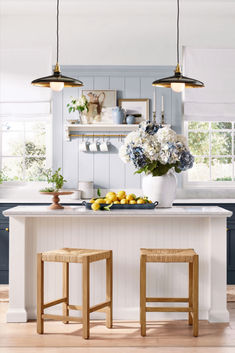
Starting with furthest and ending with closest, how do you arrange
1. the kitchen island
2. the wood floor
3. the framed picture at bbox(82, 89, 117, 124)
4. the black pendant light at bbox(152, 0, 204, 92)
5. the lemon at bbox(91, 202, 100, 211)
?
the framed picture at bbox(82, 89, 117, 124) < the black pendant light at bbox(152, 0, 204, 92) < the kitchen island < the lemon at bbox(91, 202, 100, 211) < the wood floor

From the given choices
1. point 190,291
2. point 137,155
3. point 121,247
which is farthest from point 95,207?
point 190,291

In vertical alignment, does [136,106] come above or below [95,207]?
above

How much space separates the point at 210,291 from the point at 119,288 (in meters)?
0.70

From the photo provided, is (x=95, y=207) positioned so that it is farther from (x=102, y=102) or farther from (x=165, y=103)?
(x=165, y=103)

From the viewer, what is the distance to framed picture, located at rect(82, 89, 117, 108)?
230 inches

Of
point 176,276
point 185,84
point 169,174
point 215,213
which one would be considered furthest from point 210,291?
point 185,84

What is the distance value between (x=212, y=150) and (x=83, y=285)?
342 centimetres

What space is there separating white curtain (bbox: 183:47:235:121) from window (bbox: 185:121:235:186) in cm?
27

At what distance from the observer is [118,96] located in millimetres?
5867

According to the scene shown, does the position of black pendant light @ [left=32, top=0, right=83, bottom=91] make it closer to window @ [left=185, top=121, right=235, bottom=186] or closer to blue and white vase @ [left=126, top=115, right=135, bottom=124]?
blue and white vase @ [left=126, top=115, right=135, bottom=124]

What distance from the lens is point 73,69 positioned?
19.2 ft

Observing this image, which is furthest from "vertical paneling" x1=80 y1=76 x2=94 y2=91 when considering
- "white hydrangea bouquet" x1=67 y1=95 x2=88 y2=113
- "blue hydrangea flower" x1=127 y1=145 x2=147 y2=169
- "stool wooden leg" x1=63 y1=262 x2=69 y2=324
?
"stool wooden leg" x1=63 y1=262 x2=69 y2=324

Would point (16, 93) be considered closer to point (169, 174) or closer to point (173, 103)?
point (173, 103)

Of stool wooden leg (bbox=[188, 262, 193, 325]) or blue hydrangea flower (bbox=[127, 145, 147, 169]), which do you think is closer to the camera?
stool wooden leg (bbox=[188, 262, 193, 325])
